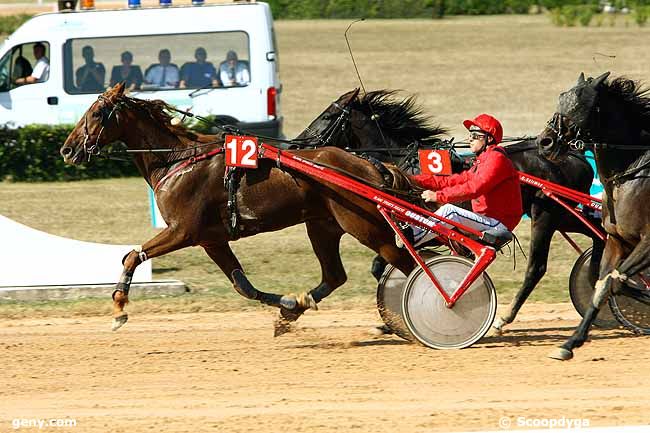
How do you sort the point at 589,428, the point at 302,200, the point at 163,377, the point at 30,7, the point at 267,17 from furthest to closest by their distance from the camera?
the point at 30,7, the point at 267,17, the point at 302,200, the point at 163,377, the point at 589,428

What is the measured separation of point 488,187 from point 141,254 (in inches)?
97.7

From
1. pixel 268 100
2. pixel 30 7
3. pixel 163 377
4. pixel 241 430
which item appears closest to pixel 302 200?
pixel 163 377

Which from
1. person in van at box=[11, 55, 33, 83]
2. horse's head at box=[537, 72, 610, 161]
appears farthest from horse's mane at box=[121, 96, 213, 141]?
person in van at box=[11, 55, 33, 83]

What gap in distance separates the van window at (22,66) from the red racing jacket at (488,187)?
10380 millimetres

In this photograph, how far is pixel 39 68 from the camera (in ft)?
56.3

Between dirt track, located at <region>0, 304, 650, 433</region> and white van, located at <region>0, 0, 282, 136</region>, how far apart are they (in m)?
8.12

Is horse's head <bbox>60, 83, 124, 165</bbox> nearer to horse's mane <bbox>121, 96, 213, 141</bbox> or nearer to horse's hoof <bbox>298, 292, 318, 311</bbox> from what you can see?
horse's mane <bbox>121, 96, 213, 141</bbox>

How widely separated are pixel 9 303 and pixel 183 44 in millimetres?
7752

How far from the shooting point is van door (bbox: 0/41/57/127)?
17297 mm

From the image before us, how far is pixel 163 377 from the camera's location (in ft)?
24.3

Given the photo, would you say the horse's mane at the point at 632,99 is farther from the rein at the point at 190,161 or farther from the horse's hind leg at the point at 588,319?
the rein at the point at 190,161

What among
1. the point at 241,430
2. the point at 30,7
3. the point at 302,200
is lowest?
the point at 30,7

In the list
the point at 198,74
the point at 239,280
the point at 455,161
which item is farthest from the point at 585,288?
the point at 198,74

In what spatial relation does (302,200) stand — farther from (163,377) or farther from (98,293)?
(98,293)
